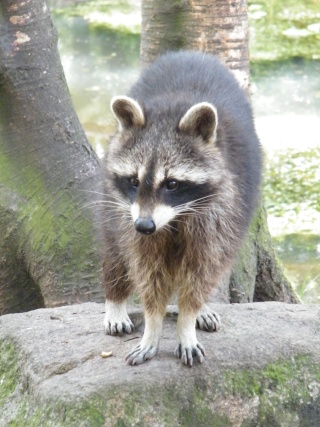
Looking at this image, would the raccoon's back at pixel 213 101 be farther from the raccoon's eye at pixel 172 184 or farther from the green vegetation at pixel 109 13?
the green vegetation at pixel 109 13

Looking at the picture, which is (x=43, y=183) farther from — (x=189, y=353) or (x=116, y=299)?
(x=189, y=353)

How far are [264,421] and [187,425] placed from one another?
316 mm

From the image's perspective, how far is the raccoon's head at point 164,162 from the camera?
269cm

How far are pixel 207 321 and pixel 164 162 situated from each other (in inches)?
36.8

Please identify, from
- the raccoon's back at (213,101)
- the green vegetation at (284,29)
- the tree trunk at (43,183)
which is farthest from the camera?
the green vegetation at (284,29)

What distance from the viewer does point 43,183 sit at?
14.7 feet

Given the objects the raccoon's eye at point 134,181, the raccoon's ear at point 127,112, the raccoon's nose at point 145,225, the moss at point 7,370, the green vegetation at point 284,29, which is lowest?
the green vegetation at point 284,29

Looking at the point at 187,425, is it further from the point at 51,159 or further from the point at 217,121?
the point at 51,159

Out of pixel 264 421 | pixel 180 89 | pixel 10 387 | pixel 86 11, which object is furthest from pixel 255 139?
pixel 86 11

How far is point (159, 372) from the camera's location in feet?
9.77

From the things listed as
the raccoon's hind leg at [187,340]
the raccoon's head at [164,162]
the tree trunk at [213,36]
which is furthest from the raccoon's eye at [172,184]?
the tree trunk at [213,36]

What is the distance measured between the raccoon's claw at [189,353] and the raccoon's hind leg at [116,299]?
14.9 inches

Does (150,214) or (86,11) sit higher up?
(150,214)

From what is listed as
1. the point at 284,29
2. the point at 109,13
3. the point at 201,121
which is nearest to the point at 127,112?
the point at 201,121
